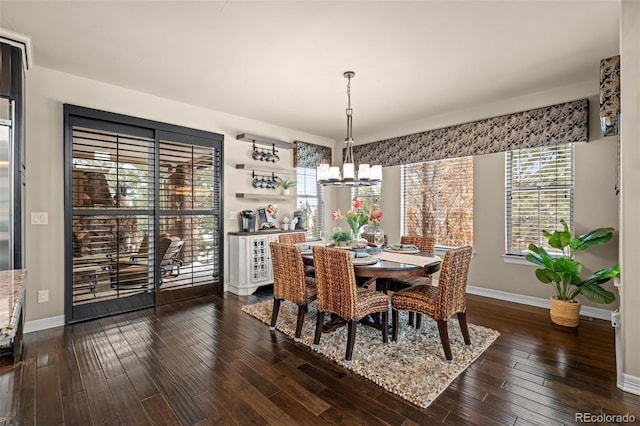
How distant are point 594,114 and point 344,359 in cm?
392

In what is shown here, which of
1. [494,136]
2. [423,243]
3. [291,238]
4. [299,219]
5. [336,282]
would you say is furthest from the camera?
[299,219]

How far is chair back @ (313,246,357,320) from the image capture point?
2.52 m

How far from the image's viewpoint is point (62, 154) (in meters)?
3.36

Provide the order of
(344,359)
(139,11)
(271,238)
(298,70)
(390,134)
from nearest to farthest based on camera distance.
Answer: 1. (139,11)
2. (344,359)
3. (298,70)
4. (271,238)
5. (390,134)

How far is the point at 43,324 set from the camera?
324 centimetres

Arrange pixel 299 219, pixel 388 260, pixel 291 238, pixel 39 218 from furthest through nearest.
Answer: pixel 299 219, pixel 291 238, pixel 39 218, pixel 388 260

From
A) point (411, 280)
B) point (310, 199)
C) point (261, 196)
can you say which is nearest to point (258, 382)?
point (411, 280)

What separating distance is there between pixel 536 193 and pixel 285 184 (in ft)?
12.2

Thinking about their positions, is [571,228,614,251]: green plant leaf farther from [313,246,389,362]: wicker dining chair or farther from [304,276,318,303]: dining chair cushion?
[304,276,318,303]: dining chair cushion

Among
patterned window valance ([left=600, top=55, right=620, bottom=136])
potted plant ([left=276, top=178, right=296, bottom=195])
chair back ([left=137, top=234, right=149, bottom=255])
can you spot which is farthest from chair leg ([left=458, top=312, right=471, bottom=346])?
chair back ([left=137, top=234, right=149, bottom=255])

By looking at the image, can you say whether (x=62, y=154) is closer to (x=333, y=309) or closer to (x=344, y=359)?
(x=333, y=309)

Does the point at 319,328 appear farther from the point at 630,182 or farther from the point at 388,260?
the point at 630,182

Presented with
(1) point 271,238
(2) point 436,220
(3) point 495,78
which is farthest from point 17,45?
(2) point 436,220

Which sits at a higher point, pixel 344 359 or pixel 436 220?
pixel 436 220
